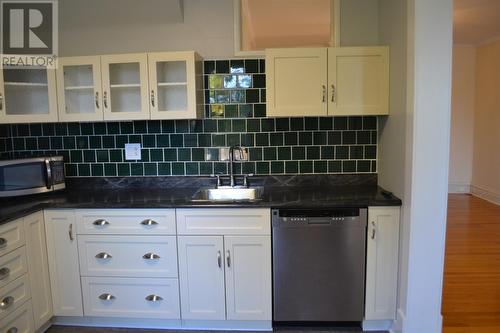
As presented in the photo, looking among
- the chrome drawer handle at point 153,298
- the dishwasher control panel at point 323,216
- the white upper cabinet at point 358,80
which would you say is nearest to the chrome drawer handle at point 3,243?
the chrome drawer handle at point 153,298

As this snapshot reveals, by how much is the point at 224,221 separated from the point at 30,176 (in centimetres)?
144

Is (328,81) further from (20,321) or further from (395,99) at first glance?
(20,321)

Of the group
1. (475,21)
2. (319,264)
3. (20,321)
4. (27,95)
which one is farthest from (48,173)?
(475,21)

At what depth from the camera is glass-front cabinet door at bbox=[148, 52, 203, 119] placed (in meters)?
2.32

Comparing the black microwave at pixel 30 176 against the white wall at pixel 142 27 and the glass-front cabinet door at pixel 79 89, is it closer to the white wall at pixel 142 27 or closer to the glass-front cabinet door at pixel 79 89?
the glass-front cabinet door at pixel 79 89

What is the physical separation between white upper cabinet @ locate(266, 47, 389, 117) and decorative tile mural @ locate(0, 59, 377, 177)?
322 mm

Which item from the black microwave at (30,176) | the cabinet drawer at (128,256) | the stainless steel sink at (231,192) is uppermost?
the black microwave at (30,176)

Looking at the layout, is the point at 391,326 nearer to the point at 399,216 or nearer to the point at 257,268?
the point at 399,216

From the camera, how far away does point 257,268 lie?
2.15 metres

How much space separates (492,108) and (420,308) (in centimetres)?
434

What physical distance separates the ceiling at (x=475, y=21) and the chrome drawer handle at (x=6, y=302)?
14.8ft

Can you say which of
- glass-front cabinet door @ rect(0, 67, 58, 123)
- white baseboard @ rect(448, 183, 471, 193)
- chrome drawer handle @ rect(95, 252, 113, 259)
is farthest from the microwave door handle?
white baseboard @ rect(448, 183, 471, 193)

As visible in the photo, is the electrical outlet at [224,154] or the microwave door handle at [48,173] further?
the electrical outlet at [224,154]

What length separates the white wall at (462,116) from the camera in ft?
17.9
